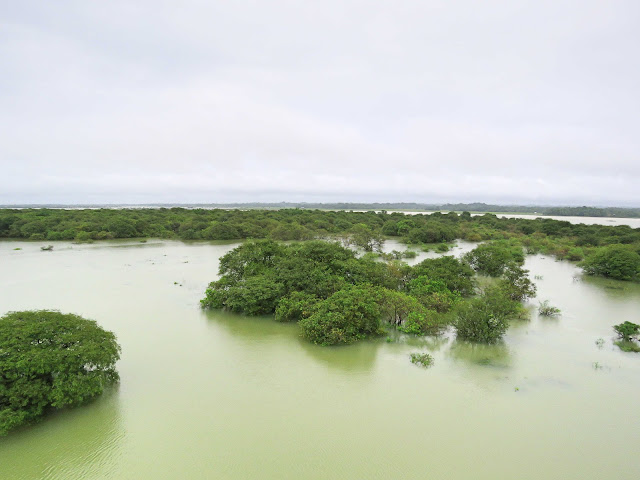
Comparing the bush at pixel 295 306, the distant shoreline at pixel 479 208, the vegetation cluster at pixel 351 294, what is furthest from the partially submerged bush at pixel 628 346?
the distant shoreline at pixel 479 208

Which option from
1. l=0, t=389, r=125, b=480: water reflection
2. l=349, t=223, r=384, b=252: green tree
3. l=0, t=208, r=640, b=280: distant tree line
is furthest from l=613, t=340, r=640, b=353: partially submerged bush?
l=349, t=223, r=384, b=252: green tree

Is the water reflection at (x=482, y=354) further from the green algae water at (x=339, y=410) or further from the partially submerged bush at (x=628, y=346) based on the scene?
the partially submerged bush at (x=628, y=346)

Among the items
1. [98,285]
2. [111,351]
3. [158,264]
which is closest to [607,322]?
[111,351]

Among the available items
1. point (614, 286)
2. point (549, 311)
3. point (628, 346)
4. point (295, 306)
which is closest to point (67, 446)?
point (295, 306)

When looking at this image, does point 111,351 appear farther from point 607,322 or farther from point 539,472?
point 607,322

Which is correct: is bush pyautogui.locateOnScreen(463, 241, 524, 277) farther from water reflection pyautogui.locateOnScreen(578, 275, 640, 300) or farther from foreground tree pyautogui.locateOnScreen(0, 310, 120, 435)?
foreground tree pyautogui.locateOnScreen(0, 310, 120, 435)

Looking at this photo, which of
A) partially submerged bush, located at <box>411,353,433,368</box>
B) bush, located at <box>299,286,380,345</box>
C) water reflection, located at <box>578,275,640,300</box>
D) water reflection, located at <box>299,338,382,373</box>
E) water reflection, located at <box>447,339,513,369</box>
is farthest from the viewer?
water reflection, located at <box>578,275,640,300</box>
